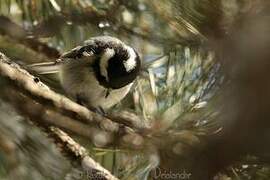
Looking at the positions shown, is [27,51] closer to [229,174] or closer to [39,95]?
[39,95]

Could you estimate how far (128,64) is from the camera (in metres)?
0.88

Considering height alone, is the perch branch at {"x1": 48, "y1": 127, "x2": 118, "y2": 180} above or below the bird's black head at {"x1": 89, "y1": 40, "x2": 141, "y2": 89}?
below

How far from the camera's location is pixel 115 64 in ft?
3.13

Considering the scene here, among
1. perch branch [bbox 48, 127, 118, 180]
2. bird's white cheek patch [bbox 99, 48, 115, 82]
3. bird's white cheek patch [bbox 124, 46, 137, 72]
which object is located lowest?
perch branch [bbox 48, 127, 118, 180]

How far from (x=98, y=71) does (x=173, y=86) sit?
339 mm

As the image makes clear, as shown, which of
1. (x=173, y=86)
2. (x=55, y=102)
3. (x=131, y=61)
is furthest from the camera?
(x=131, y=61)

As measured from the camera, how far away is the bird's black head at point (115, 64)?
872 millimetres

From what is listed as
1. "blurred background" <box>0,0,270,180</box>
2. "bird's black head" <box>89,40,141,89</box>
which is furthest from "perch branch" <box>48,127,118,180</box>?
"bird's black head" <box>89,40,141,89</box>

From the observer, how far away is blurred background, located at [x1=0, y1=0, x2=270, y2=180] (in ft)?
1.26

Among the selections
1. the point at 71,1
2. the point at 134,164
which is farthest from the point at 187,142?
the point at 71,1

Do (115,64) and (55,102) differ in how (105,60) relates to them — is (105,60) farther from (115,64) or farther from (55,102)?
(55,102)

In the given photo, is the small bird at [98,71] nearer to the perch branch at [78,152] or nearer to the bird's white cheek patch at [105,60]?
the bird's white cheek patch at [105,60]

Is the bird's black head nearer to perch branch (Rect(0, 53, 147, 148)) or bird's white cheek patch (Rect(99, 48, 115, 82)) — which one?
bird's white cheek patch (Rect(99, 48, 115, 82))

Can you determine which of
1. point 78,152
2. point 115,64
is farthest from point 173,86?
point 115,64
